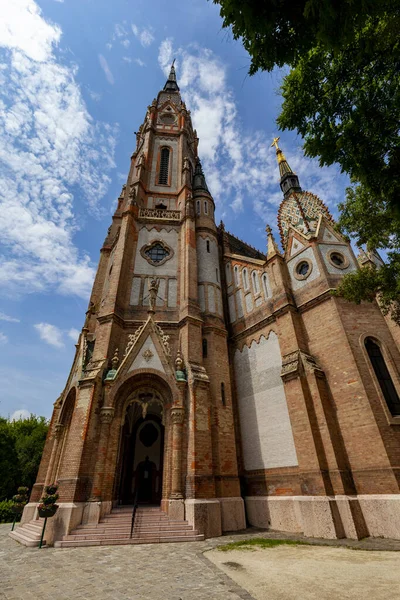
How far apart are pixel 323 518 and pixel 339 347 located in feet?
21.4

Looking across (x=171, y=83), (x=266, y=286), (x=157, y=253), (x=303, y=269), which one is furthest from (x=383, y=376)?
(x=171, y=83)

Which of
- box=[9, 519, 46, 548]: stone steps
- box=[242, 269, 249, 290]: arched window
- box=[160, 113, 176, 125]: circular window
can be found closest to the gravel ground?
box=[9, 519, 46, 548]: stone steps

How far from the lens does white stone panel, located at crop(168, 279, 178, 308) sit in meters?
18.5

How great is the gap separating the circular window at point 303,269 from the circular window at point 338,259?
1.13 meters

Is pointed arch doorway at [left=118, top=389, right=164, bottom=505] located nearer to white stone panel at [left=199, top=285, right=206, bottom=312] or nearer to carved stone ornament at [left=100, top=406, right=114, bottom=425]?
carved stone ornament at [left=100, top=406, right=114, bottom=425]

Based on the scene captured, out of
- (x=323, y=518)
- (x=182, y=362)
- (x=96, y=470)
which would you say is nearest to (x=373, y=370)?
(x=323, y=518)

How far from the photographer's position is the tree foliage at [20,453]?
26.7m

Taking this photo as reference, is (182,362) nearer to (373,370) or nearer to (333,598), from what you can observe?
(373,370)

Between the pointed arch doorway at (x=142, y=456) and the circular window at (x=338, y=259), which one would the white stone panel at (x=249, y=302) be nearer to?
the circular window at (x=338, y=259)

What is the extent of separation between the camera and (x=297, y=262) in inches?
687

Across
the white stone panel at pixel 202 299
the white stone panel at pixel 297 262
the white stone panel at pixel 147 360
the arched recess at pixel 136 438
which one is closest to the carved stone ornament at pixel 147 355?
the white stone panel at pixel 147 360

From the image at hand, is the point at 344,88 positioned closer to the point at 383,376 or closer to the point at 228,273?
the point at 383,376

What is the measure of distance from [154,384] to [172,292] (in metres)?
6.17

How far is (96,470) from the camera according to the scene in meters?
12.2
